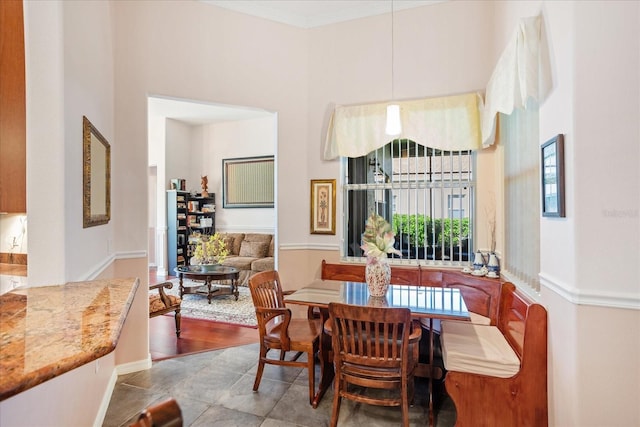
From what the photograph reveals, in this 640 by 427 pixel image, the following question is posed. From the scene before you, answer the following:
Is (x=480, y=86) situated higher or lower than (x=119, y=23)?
lower

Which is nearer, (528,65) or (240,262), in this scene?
(528,65)

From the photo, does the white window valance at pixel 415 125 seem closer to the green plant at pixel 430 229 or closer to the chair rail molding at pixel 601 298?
the green plant at pixel 430 229

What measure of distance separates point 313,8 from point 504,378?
12.8 ft

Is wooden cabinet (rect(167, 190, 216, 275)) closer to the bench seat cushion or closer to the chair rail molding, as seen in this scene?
the bench seat cushion

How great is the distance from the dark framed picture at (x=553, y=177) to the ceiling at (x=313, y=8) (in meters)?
2.49

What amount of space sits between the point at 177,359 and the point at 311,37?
12.3 feet

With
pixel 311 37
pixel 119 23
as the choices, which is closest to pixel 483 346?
pixel 311 37

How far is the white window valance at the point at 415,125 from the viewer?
3459mm

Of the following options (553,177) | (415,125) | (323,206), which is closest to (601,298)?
(553,177)

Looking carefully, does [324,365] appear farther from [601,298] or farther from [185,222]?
[185,222]

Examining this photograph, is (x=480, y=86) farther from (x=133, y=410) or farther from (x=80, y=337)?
(x=133, y=410)

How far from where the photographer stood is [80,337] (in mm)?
1101

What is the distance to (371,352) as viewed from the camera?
2150 millimetres

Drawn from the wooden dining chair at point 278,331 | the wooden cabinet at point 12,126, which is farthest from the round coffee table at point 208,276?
the wooden cabinet at point 12,126
